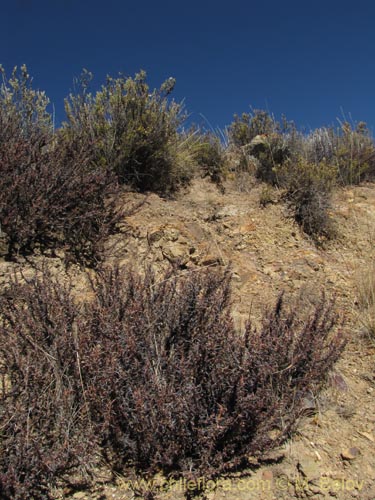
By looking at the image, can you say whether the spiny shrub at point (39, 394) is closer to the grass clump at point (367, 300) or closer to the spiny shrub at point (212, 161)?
the grass clump at point (367, 300)

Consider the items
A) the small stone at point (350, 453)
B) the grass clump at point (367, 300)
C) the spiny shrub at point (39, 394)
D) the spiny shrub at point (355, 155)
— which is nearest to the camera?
the spiny shrub at point (39, 394)

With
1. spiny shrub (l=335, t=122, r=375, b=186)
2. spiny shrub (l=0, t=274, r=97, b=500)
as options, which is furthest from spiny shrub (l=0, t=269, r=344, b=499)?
spiny shrub (l=335, t=122, r=375, b=186)

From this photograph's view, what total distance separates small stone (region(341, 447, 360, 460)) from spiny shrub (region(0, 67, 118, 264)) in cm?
215

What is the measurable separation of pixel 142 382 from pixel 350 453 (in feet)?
3.73

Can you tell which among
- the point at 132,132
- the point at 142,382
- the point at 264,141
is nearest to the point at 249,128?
the point at 264,141

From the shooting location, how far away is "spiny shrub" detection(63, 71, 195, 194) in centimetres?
424

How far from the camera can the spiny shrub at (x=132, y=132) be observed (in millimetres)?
4242

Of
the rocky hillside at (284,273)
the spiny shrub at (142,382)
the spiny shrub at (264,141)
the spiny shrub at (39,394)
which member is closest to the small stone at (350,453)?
the rocky hillside at (284,273)

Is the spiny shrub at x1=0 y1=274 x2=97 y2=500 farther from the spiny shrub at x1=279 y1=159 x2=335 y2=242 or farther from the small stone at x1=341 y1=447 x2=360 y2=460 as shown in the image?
the spiny shrub at x1=279 y1=159 x2=335 y2=242

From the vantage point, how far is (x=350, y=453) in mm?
2121

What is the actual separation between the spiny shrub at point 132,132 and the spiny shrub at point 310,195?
A: 1.25 m

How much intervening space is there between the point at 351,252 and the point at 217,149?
7.19 ft

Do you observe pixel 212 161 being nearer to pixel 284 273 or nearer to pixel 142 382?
pixel 284 273
